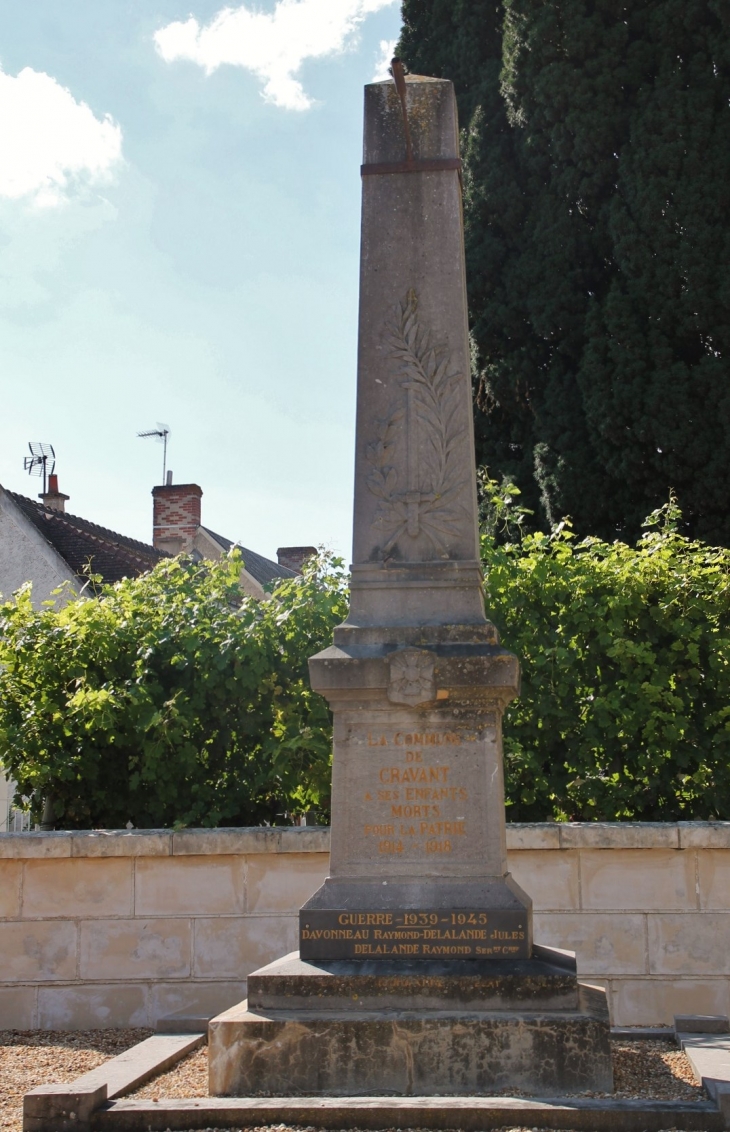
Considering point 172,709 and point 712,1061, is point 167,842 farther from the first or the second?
point 712,1061

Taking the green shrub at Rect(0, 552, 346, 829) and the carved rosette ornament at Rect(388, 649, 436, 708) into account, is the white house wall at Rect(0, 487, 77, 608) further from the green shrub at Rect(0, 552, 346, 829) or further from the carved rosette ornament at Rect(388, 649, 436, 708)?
the carved rosette ornament at Rect(388, 649, 436, 708)

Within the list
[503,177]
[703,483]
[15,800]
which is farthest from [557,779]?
[503,177]

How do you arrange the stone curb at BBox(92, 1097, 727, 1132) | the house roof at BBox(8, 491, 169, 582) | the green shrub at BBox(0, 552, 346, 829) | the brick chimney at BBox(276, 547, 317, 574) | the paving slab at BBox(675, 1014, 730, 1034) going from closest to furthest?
the stone curb at BBox(92, 1097, 727, 1132) → the paving slab at BBox(675, 1014, 730, 1034) → the green shrub at BBox(0, 552, 346, 829) → the house roof at BBox(8, 491, 169, 582) → the brick chimney at BBox(276, 547, 317, 574)

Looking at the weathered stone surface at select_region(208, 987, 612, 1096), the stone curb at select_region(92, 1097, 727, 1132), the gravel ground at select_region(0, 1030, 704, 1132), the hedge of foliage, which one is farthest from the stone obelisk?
the hedge of foliage

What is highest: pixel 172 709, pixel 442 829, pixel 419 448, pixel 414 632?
pixel 419 448

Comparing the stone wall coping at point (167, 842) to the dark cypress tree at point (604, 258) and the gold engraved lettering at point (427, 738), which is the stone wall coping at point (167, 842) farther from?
the dark cypress tree at point (604, 258)

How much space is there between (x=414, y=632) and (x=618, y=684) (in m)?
2.25

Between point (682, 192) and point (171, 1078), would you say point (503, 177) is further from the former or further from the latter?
point (171, 1078)

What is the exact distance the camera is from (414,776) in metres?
5.61

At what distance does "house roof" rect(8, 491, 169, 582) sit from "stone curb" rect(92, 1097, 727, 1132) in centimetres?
1230

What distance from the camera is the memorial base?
15.9 feet

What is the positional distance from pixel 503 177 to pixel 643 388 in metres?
3.46

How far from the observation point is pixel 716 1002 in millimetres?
7000

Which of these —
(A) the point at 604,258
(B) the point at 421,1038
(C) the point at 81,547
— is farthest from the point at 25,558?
(B) the point at 421,1038
